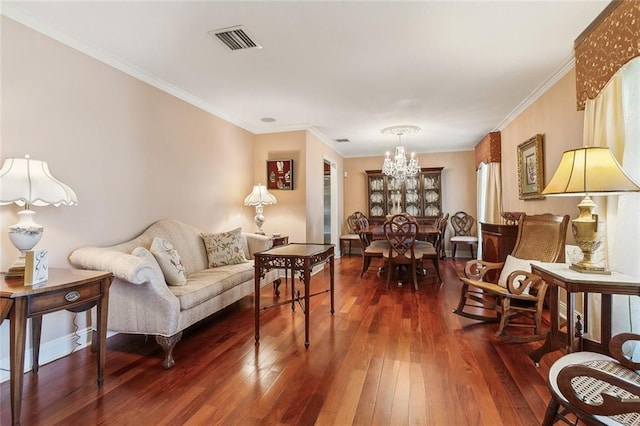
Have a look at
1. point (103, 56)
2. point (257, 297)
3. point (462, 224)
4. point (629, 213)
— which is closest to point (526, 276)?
point (629, 213)

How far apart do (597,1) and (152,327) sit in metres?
3.79

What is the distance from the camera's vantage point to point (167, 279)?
2.59 m

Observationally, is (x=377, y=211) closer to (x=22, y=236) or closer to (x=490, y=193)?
(x=490, y=193)

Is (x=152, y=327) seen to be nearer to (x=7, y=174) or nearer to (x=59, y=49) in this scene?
(x=7, y=174)

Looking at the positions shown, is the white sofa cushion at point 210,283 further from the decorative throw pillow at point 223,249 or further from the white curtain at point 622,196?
the white curtain at point 622,196

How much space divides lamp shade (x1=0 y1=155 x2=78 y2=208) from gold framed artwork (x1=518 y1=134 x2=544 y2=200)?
4.31m

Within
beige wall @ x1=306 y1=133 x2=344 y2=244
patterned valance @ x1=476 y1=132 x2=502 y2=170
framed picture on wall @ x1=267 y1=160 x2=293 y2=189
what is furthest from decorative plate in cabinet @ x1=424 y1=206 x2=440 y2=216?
framed picture on wall @ x1=267 y1=160 x2=293 y2=189

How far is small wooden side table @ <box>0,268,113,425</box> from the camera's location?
60.9 inches

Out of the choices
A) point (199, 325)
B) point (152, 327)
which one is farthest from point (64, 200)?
point (199, 325)

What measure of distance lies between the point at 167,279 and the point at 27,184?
114 centimetres

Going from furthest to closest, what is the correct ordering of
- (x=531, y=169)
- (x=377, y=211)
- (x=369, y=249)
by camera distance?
(x=377, y=211) → (x=369, y=249) → (x=531, y=169)

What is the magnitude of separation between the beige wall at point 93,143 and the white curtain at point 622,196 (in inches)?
152

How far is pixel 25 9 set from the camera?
2.10 meters

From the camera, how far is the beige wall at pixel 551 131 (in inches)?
114
